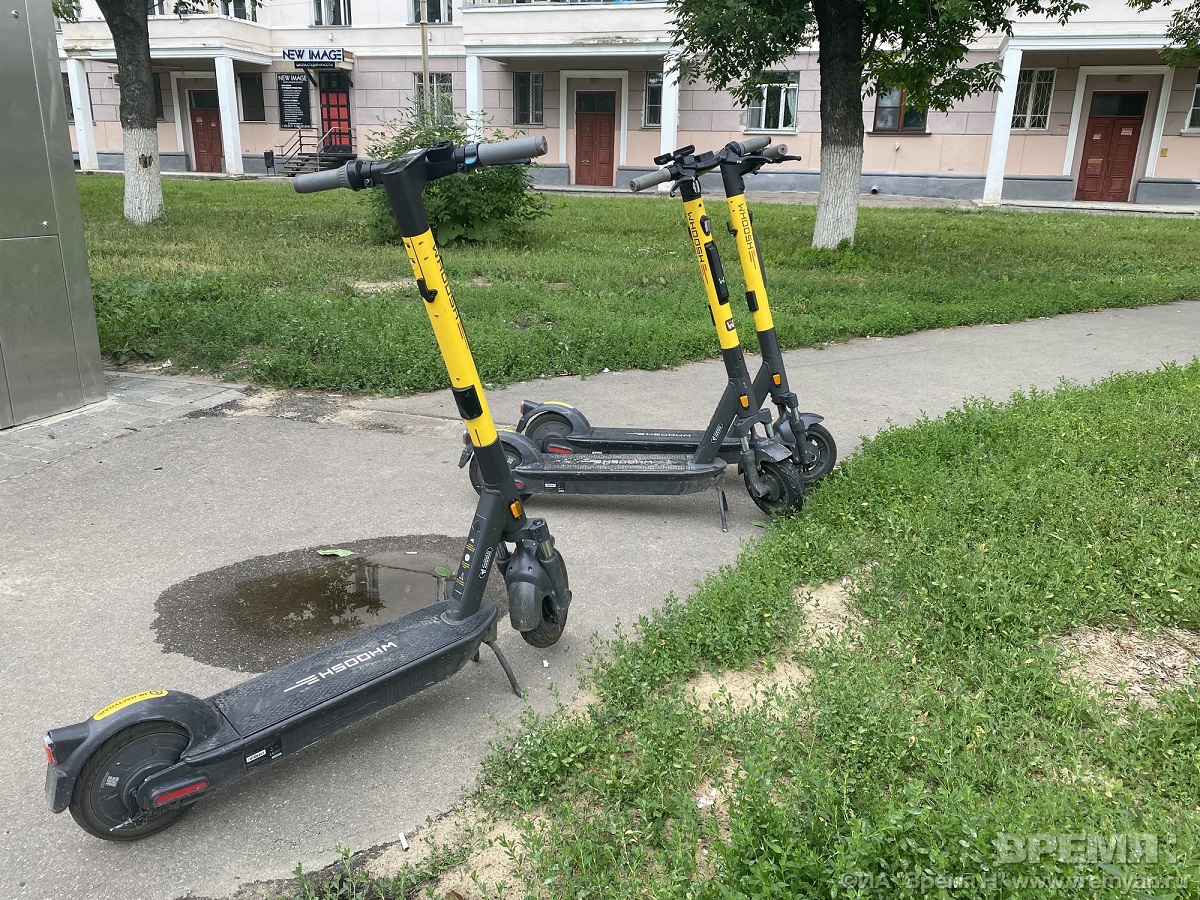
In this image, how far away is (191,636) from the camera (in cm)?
367

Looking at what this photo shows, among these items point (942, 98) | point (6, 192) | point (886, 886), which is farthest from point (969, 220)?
point (886, 886)

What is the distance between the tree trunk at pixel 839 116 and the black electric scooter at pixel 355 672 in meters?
10.0

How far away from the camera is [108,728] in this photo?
99.3 inches

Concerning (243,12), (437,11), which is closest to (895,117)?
(437,11)

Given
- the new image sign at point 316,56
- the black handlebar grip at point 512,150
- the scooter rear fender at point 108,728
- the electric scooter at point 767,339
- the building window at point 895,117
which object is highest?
the new image sign at point 316,56

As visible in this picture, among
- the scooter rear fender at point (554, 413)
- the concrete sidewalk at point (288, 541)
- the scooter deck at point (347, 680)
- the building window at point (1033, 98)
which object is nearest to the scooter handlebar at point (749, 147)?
the scooter rear fender at point (554, 413)

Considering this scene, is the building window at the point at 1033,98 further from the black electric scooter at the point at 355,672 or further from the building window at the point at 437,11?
the black electric scooter at the point at 355,672

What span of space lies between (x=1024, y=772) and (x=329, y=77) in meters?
33.7

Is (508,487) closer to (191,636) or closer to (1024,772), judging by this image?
(191,636)

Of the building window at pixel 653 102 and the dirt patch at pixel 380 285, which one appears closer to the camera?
the dirt patch at pixel 380 285

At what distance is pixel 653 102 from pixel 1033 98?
10.9 m

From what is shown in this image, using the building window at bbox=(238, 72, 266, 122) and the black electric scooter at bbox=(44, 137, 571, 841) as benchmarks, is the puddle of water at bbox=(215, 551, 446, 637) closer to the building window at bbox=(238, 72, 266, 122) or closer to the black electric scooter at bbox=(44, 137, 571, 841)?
the black electric scooter at bbox=(44, 137, 571, 841)

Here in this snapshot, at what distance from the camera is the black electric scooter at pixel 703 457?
4.62m

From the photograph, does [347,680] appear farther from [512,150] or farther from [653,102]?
[653,102]
